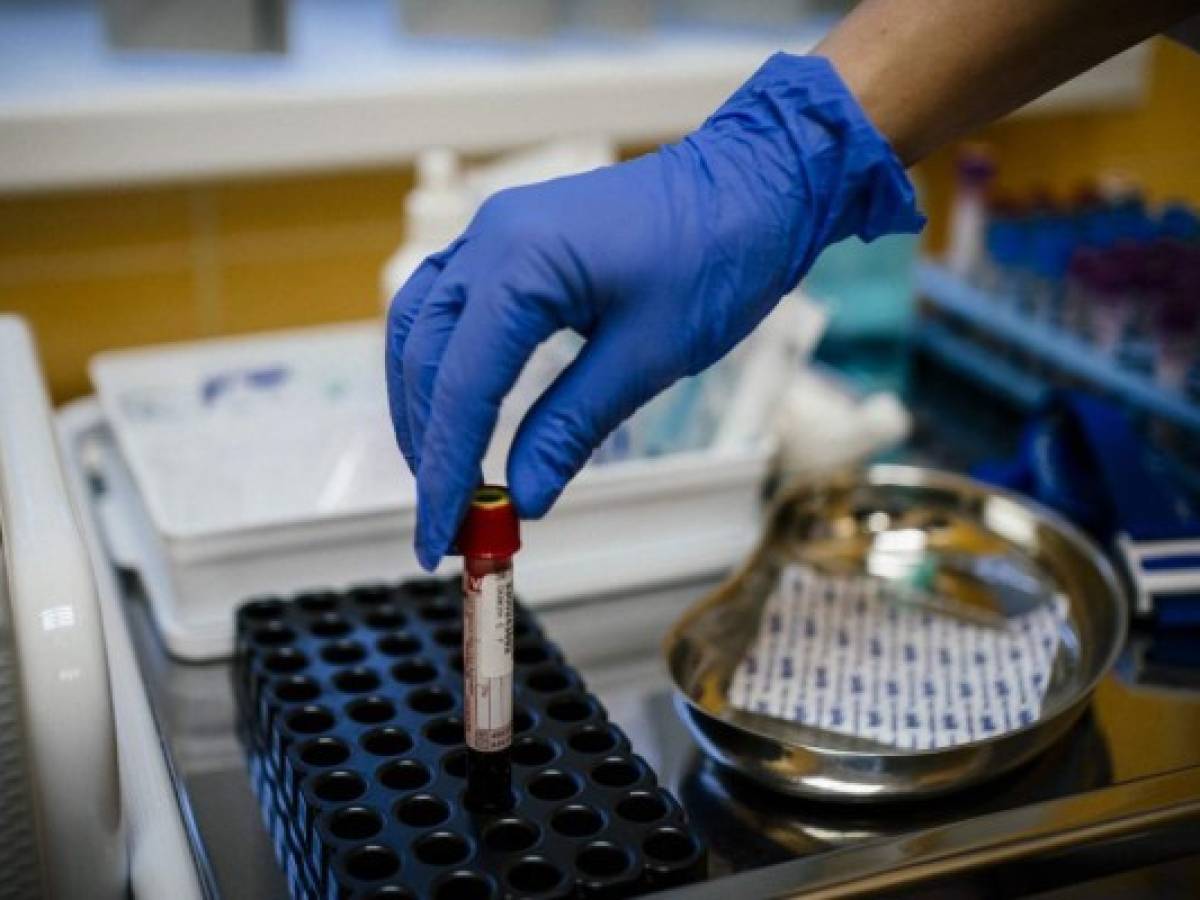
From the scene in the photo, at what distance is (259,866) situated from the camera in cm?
89

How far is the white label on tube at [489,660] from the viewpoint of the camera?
2.68ft

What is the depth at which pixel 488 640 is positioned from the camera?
2.70 ft

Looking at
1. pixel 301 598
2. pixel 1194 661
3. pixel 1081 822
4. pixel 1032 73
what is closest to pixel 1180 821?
pixel 1081 822

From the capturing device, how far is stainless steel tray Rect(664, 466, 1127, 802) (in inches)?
35.8

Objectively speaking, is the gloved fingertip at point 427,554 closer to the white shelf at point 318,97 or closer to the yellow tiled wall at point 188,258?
the white shelf at point 318,97

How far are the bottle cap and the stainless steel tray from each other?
0.22 metres

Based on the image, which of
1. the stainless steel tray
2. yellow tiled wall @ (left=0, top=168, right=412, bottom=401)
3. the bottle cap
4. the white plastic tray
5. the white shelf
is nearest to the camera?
the bottle cap

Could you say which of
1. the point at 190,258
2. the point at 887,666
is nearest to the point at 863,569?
the point at 887,666

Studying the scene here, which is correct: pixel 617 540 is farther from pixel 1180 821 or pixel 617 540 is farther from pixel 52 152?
pixel 52 152

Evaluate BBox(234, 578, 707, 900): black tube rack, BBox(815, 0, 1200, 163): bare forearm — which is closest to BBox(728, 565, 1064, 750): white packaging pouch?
BBox(234, 578, 707, 900): black tube rack

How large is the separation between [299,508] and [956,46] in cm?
60

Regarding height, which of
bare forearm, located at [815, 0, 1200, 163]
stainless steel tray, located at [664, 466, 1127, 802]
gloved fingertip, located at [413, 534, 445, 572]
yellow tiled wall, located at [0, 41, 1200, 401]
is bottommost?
stainless steel tray, located at [664, 466, 1127, 802]

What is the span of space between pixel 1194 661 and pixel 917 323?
2.34 ft

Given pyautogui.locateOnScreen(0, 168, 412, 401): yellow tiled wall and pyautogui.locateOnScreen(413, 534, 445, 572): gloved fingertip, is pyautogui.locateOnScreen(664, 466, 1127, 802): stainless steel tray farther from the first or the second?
pyautogui.locateOnScreen(0, 168, 412, 401): yellow tiled wall
